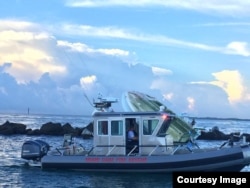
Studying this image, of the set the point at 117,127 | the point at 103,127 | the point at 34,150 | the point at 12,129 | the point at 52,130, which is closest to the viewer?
the point at 117,127

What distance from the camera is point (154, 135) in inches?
786

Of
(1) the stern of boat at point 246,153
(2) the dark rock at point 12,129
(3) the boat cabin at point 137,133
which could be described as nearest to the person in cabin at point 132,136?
(3) the boat cabin at point 137,133

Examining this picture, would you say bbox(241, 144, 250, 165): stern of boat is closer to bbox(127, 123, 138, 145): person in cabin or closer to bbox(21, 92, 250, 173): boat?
bbox(21, 92, 250, 173): boat

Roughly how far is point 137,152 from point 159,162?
1.19 metres

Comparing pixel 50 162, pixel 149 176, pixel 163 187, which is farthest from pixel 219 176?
pixel 50 162

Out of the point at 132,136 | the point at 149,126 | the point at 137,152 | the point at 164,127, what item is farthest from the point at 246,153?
the point at 132,136

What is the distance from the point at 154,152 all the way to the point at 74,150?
143 inches

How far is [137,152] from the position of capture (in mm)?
20094

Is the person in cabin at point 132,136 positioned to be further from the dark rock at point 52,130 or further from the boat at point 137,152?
the dark rock at point 52,130

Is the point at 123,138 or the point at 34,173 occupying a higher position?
the point at 123,138

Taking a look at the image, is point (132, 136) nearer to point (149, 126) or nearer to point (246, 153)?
point (149, 126)

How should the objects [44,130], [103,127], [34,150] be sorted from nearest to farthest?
[103,127] → [34,150] → [44,130]

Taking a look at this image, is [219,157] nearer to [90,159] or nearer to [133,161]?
[133,161]

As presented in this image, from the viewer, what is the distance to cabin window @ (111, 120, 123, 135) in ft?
66.2
